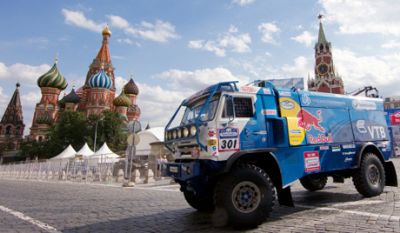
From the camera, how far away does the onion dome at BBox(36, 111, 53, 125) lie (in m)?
67.7

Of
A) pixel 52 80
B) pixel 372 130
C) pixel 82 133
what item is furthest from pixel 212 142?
pixel 52 80

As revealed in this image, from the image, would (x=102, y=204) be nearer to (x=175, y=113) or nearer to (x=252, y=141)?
(x=175, y=113)

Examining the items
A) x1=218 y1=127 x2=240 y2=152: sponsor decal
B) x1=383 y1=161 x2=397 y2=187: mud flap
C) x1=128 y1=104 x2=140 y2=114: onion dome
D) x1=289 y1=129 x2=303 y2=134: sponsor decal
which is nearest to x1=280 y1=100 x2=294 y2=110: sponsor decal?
x1=289 y1=129 x2=303 y2=134: sponsor decal

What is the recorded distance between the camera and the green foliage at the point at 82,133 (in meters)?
52.2

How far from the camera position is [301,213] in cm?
635

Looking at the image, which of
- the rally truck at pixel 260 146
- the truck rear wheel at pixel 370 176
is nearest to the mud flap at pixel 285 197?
the rally truck at pixel 260 146

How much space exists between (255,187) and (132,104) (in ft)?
232

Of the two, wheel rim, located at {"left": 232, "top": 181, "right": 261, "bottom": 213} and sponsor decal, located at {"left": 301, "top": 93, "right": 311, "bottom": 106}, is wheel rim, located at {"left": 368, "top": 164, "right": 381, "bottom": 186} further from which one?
wheel rim, located at {"left": 232, "top": 181, "right": 261, "bottom": 213}

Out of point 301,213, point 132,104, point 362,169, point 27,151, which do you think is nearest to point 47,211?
point 301,213

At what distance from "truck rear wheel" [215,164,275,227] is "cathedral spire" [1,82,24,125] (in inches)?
4020

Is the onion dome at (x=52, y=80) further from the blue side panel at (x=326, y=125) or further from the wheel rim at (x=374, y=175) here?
the wheel rim at (x=374, y=175)

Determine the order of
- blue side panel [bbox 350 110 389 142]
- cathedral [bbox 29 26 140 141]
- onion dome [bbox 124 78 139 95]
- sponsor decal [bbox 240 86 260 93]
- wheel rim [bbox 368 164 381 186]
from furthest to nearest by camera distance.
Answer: onion dome [bbox 124 78 139 95] → cathedral [bbox 29 26 140 141] → blue side panel [bbox 350 110 389 142] → wheel rim [bbox 368 164 381 186] → sponsor decal [bbox 240 86 260 93]

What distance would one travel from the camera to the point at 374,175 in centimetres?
785

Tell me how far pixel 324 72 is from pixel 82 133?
258 ft
